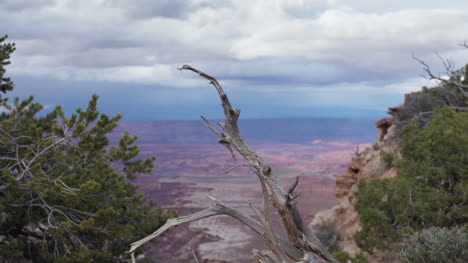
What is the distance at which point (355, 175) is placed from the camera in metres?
29.1

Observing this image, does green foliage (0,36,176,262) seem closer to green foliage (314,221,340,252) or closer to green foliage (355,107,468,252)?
green foliage (355,107,468,252)

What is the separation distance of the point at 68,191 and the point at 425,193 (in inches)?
425

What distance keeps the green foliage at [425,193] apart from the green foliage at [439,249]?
584cm

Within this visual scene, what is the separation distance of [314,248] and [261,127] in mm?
Result: 117901

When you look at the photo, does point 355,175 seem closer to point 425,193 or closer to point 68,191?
point 425,193

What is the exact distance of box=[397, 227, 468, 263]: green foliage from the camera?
283 inches

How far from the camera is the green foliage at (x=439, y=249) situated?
283 inches

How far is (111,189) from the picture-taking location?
15.9 metres

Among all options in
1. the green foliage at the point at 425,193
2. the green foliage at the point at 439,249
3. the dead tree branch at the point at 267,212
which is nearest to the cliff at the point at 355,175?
the green foliage at the point at 425,193

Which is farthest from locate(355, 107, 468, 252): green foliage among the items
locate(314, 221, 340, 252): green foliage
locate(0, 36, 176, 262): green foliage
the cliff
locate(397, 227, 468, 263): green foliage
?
locate(314, 221, 340, 252): green foliage

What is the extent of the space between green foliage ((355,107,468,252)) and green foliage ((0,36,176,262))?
738 centimetres

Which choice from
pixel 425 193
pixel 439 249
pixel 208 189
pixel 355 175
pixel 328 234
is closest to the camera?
pixel 439 249

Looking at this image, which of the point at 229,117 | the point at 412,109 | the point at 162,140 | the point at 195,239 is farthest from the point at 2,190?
the point at 162,140

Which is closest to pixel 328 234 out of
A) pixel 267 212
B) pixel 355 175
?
pixel 355 175
